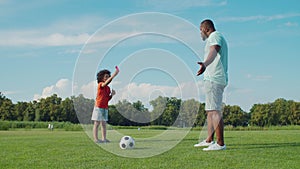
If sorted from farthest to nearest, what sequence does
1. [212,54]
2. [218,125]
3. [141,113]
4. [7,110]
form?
[7,110] → [141,113] → [218,125] → [212,54]

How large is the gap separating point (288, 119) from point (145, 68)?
6286cm

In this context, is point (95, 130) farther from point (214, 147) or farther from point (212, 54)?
Result: point (212, 54)

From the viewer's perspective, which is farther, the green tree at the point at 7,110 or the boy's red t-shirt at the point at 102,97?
the green tree at the point at 7,110

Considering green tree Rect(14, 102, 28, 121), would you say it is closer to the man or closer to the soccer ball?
the soccer ball

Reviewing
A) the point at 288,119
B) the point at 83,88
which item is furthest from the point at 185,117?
the point at 288,119

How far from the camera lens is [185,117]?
34.9ft

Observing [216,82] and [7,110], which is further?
[7,110]

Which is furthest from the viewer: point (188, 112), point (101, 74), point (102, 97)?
point (188, 112)

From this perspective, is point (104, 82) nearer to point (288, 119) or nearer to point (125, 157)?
point (125, 157)

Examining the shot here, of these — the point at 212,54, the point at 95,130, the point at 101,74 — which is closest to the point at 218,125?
the point at 212,54

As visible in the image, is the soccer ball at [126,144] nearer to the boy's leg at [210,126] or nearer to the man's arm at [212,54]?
the boy's leg at [210,126]

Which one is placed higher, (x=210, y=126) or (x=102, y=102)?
(x=102, y=102)

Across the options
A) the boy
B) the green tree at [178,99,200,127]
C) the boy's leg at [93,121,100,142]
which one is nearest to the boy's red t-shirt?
the boy

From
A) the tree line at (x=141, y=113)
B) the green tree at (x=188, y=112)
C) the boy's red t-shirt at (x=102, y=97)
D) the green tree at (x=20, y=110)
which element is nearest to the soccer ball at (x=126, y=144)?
the boy's red t-shirt at (x=102, y=97)
